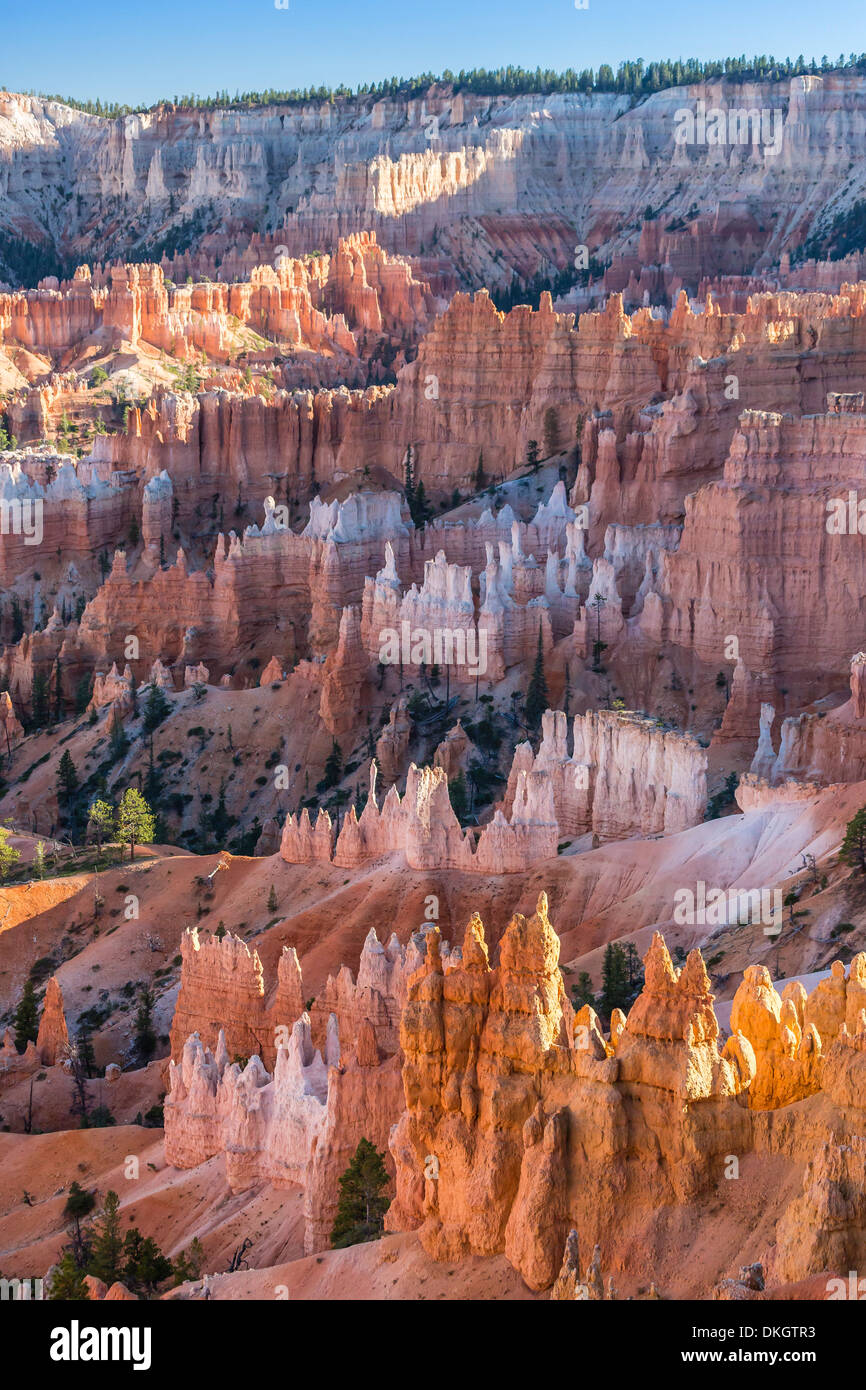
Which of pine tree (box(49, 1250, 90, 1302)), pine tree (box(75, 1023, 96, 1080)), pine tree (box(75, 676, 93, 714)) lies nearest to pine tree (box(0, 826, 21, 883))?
pine tree (box(75, 1023, 96, 1080))

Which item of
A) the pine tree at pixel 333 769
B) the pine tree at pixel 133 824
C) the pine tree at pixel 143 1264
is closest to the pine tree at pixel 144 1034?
the pine tree at pixel 133 824

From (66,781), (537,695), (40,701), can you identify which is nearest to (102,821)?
(66,781)

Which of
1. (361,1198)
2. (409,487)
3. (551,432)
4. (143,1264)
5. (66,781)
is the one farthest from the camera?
(409,487)

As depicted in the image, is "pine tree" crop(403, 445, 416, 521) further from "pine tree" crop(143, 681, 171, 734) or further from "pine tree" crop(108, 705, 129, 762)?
"pine tree" crop(108, 705, 129, 762)

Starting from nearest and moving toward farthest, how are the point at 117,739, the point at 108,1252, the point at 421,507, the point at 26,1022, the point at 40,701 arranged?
the point at 108,1252
the point at 26,1022
the point at 117,739
the point at 40,701
the point at 421,507

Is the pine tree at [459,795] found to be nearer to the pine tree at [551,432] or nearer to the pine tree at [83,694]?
the pine tree at [83,694]

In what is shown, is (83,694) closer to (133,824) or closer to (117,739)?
(117,739)
